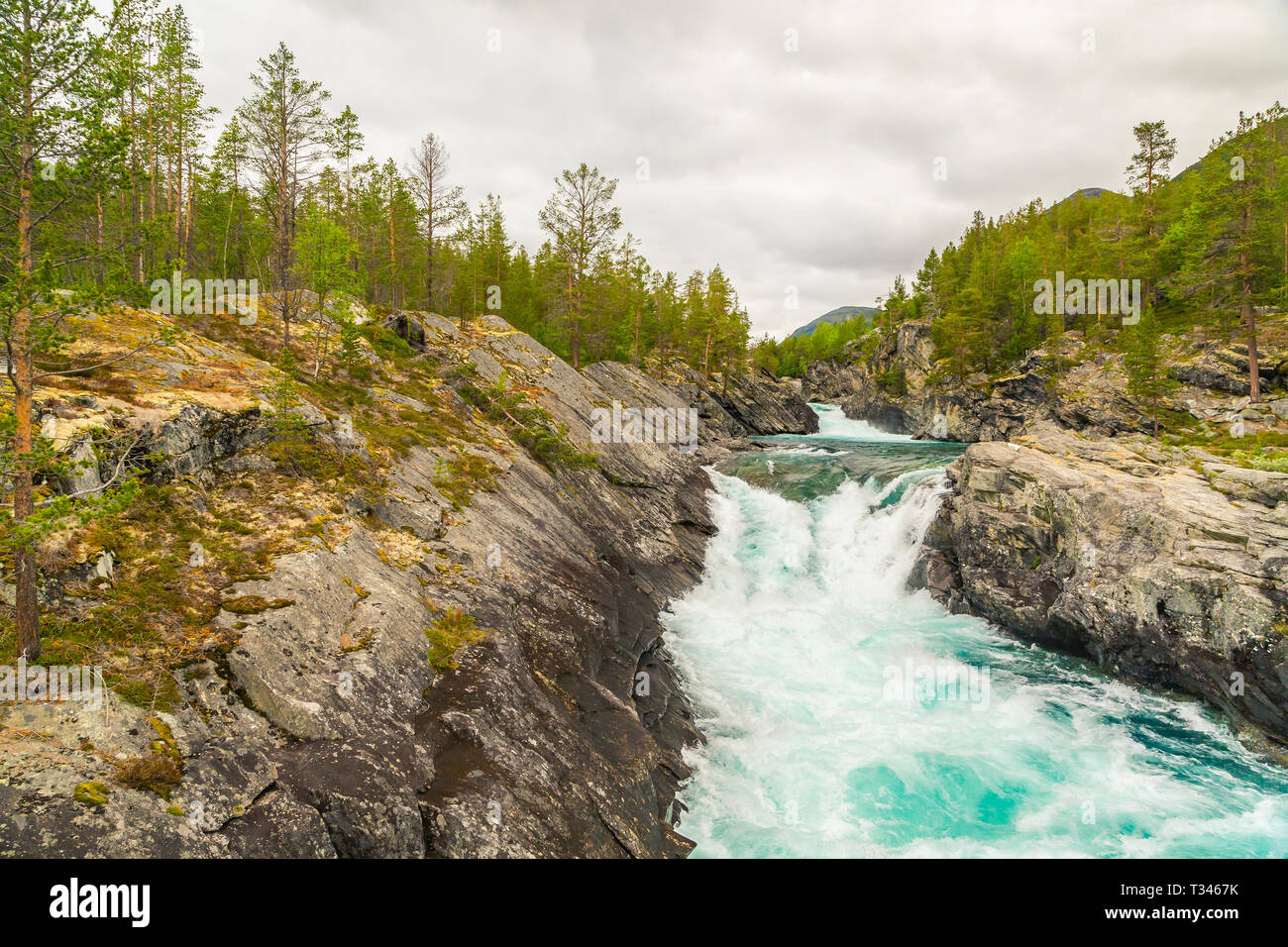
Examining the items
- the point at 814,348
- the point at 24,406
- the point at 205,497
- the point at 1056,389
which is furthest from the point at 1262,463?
the point at 814,348

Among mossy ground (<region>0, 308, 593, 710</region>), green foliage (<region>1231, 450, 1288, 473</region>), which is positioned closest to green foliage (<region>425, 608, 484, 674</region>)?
mossy ground (<region>0, 308, 593, 710</region>)

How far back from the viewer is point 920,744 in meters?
14.4

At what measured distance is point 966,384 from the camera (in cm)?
6203

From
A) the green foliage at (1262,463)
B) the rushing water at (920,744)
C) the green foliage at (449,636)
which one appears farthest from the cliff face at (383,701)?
the green foliage at (1262,463)

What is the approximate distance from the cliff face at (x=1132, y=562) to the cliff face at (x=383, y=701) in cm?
1462

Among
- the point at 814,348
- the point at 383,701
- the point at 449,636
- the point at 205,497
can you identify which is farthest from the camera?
the point at 814,348

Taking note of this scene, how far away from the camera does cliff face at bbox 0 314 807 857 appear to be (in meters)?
5.90

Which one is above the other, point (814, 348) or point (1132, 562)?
point (814, 348)

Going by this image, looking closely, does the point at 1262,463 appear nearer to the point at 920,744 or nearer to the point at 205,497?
the point at 920,744

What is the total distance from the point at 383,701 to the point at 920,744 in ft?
45.9

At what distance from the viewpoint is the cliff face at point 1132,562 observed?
14.6 metres

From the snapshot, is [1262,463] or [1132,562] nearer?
[1132,562]

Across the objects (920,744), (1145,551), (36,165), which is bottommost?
(920,744)

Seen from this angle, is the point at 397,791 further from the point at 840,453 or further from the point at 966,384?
the point at 966,384
